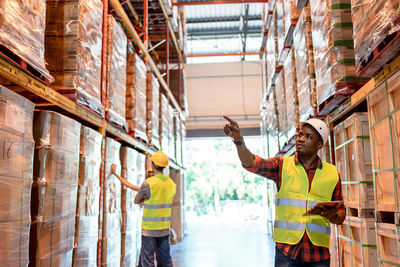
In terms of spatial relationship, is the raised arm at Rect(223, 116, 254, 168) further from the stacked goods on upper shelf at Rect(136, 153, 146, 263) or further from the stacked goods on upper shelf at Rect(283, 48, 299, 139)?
the stacked goods on upper shelf at Rect(136, 153, 146, 263)

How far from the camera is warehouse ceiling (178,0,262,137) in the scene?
802 inches

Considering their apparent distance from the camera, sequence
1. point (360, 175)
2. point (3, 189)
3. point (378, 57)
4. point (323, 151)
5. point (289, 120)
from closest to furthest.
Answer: point (3, 189), point (378, 57), point (360, 175), point (323, 151), point (289, 120)

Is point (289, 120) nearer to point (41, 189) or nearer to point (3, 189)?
point (41, 189)

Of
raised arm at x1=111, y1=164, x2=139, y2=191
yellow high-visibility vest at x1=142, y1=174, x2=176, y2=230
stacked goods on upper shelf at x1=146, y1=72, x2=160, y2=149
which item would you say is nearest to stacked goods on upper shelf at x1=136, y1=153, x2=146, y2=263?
stacked goods on upper shelf at x1=146, y1=72, x2=160, y2=149

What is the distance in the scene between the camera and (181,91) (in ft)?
48.4

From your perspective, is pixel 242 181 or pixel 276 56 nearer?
pixel 276 56

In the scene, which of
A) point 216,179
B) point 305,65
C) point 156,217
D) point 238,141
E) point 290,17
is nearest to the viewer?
point 238,141

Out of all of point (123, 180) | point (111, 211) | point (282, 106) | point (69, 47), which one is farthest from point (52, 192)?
point (282, 106)

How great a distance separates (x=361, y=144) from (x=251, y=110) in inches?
627

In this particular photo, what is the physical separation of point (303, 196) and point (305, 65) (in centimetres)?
371

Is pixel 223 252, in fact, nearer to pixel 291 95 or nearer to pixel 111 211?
pixel 291 95

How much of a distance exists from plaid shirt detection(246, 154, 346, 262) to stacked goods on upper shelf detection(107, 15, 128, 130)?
10.6ft

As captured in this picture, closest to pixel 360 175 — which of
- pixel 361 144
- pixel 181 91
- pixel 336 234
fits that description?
pixel 361 144

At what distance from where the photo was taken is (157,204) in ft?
18.2
